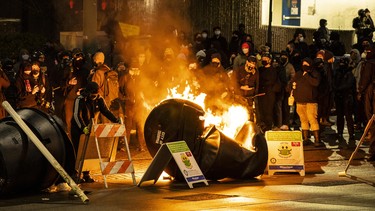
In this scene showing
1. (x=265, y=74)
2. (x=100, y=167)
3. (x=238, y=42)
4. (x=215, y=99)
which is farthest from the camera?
(x=238, y=42)

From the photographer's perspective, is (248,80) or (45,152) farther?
(248,80)

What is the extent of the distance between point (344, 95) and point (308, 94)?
2.08m

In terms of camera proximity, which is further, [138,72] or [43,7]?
[43,7]

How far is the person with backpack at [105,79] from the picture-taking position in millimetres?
19703

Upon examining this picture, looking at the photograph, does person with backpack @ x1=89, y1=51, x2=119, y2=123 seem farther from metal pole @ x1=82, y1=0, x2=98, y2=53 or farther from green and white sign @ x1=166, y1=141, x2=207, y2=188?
green and white sign @ x1=166, y1=141, x2=207, y2=188

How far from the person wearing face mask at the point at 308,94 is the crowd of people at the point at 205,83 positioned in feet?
0.07

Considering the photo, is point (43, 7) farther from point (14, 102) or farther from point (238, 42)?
point (14, 102)

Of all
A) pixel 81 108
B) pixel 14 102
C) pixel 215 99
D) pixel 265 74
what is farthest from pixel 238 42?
pixel 81 108

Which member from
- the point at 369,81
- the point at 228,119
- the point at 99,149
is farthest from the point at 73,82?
the point at 369,81

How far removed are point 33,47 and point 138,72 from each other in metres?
8.13

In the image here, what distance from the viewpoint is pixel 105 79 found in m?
19.8

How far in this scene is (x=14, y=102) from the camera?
1966cm

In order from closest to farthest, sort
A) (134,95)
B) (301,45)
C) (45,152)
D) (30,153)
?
(45,152) → (30,153) → (134,95) → (301,45)

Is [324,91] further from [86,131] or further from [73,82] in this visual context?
[86,131]
